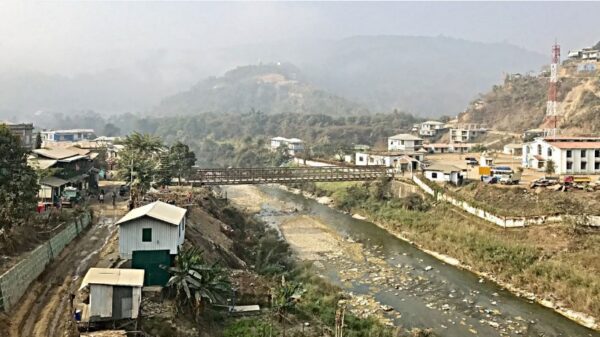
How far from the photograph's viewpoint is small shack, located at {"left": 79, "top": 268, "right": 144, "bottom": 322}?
15.1m

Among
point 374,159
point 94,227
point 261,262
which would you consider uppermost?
point 374,159

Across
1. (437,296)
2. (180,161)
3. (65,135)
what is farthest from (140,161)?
(65,135)

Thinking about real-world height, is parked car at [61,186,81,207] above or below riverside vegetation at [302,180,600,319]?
above

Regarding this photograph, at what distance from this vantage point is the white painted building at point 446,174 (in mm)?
42406

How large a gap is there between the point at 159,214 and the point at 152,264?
187cm

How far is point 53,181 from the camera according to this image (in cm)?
2980

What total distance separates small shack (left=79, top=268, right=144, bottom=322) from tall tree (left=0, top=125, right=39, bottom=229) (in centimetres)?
687

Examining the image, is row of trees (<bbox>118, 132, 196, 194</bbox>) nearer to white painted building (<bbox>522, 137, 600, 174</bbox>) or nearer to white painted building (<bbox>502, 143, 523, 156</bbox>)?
white painted building (<bbox>522, 137, 600, 174</bbox>)

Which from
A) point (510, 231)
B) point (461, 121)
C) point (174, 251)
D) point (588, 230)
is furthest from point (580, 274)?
point (461, 121)

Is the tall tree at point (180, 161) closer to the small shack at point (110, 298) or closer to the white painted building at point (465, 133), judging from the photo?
the small shack at point (110, 298)

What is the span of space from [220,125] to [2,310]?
5122 inches

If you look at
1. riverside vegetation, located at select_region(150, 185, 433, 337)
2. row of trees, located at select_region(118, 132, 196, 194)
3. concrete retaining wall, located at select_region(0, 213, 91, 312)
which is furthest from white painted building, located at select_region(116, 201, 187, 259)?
row of trees, located at select_region(118, 132, 196, 194)

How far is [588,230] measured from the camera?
2850 centimetres

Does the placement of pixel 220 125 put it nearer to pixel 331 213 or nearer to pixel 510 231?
pixel 331 213
